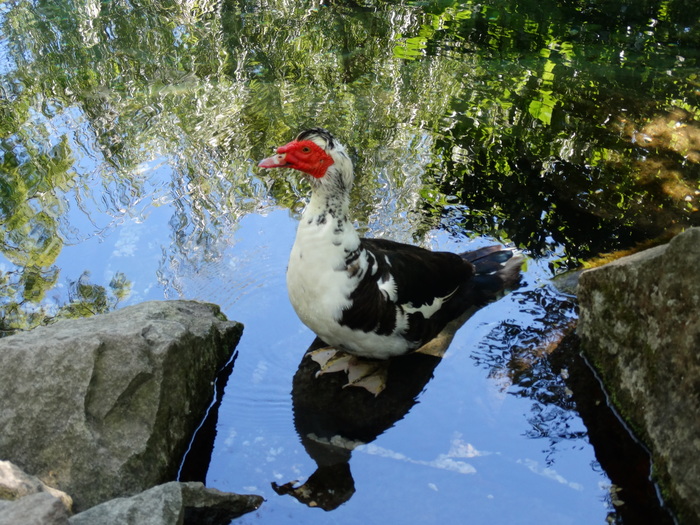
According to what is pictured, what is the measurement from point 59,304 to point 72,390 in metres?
1.35

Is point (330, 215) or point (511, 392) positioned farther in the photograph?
point (511, 392)

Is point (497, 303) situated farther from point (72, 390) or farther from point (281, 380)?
point (72, 390)

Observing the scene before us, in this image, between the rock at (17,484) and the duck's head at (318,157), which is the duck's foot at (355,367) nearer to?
the duck's head at (318,157)

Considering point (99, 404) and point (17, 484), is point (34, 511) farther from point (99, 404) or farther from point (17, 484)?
point (99, 404)

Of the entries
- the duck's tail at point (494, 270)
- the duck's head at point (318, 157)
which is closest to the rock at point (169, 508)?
the duck's head at point (318, 157)

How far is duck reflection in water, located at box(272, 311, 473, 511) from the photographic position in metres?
3.33

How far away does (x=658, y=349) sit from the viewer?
3365 mm

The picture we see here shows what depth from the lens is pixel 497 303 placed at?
4.41 m

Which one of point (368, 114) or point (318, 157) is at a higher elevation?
point (318, 157)

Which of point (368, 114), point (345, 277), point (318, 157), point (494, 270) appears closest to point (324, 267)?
point (345, 277)

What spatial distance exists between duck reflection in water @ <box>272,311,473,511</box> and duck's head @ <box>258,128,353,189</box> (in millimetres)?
1058

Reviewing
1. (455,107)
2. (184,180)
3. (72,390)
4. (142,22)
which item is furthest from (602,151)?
(142,22)

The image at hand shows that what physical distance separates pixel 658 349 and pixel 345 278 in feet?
4.58

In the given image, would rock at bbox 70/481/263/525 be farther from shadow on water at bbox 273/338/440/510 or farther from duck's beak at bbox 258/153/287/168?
duck's beak at bbox 258/153/287/168
